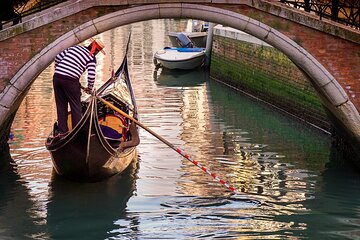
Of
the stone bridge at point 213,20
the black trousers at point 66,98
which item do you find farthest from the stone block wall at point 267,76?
the black trousers at point 66,98

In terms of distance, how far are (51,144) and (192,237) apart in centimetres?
150

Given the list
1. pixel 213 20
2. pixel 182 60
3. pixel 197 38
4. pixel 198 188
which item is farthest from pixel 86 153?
pixel 197 38

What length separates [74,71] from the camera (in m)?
5.86

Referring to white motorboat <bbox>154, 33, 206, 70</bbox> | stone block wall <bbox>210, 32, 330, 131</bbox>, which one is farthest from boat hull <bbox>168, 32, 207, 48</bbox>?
stone block wall <bbox>210, 32, 330, 131</bbox>

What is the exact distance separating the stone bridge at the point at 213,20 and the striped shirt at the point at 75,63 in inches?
2.3

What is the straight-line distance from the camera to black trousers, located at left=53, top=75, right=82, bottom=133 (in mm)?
5855

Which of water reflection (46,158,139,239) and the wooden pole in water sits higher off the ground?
the wooden pole in water

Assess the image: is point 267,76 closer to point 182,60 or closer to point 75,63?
point 182,60

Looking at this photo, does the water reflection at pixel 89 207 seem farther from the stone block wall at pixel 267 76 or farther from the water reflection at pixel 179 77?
the water reflection at pixel 179 77

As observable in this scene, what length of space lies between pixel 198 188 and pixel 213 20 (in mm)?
1148

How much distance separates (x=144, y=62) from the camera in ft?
49.5

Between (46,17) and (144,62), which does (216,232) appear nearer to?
(46,17)

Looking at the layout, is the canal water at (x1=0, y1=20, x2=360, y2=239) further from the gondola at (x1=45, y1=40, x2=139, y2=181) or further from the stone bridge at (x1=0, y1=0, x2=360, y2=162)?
the stone bridge at (x1=0, y1=0, x2=360, y2=162)

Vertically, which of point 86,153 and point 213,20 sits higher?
point 213,20
